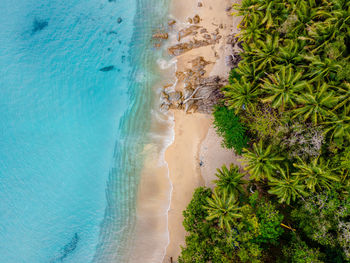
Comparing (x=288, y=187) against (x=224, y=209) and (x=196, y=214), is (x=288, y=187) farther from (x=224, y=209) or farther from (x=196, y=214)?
(x=196, y=214)

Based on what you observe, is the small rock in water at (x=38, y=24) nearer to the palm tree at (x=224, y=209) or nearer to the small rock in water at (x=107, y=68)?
the small rock in water at (x=107, y=68)

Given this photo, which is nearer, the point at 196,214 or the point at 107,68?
the point at 196,214

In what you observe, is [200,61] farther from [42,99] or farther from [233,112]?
[42,99]

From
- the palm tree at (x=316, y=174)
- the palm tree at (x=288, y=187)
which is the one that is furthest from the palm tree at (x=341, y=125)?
the palm tree at (x=288, y=187)

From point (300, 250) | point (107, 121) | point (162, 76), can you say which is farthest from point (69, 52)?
point (300, 250)

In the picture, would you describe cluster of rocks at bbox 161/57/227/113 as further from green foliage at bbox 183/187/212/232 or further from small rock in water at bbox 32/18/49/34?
small rock in water at bbox 32/18/49/34

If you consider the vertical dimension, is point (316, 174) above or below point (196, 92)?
below

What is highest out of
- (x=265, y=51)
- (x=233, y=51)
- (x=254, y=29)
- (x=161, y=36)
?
(x=161, y=36)

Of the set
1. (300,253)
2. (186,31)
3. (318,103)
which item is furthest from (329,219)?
(186,31)
